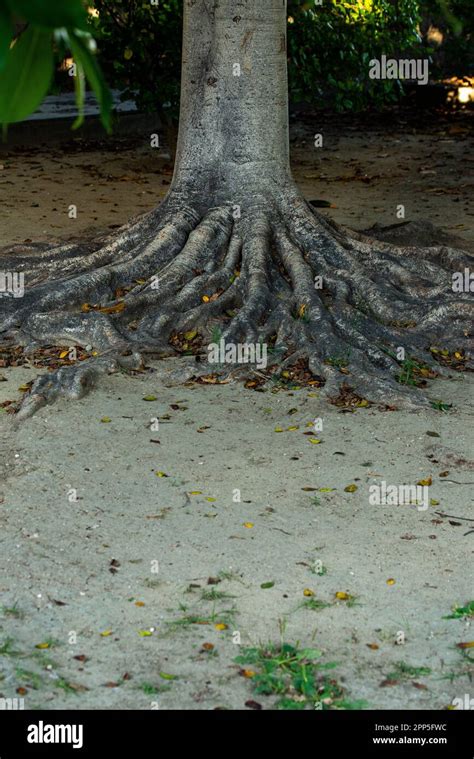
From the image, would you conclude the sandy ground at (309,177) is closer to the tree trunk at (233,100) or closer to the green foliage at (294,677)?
the tree trunk at (233,100)

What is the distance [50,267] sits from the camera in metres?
8.23

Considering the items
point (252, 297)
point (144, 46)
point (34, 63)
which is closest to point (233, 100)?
point (252, 297)

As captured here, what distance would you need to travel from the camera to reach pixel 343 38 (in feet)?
37.7

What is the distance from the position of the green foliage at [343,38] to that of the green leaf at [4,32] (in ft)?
34.1

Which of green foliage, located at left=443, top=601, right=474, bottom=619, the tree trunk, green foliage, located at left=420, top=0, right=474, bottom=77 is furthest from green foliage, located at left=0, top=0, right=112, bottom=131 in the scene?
green foliage, located at left=420, top=0, right=474, bottom=77

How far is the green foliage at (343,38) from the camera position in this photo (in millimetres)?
11328

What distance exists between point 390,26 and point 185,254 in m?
5.78

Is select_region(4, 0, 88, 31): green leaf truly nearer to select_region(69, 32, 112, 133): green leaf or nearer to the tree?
select_region(69, 32, 112, 133): green leaf

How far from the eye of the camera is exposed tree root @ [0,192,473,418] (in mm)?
6824

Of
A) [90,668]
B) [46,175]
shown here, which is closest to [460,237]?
[46,175]

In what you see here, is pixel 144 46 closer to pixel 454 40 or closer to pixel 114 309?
pixel 114 309

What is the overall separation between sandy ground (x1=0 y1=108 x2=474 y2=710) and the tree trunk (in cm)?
193

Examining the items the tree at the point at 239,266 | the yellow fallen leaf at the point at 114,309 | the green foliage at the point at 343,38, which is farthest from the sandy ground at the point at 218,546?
the green foliage at the point at 343,38

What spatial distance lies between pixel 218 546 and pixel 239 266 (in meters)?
3.42
